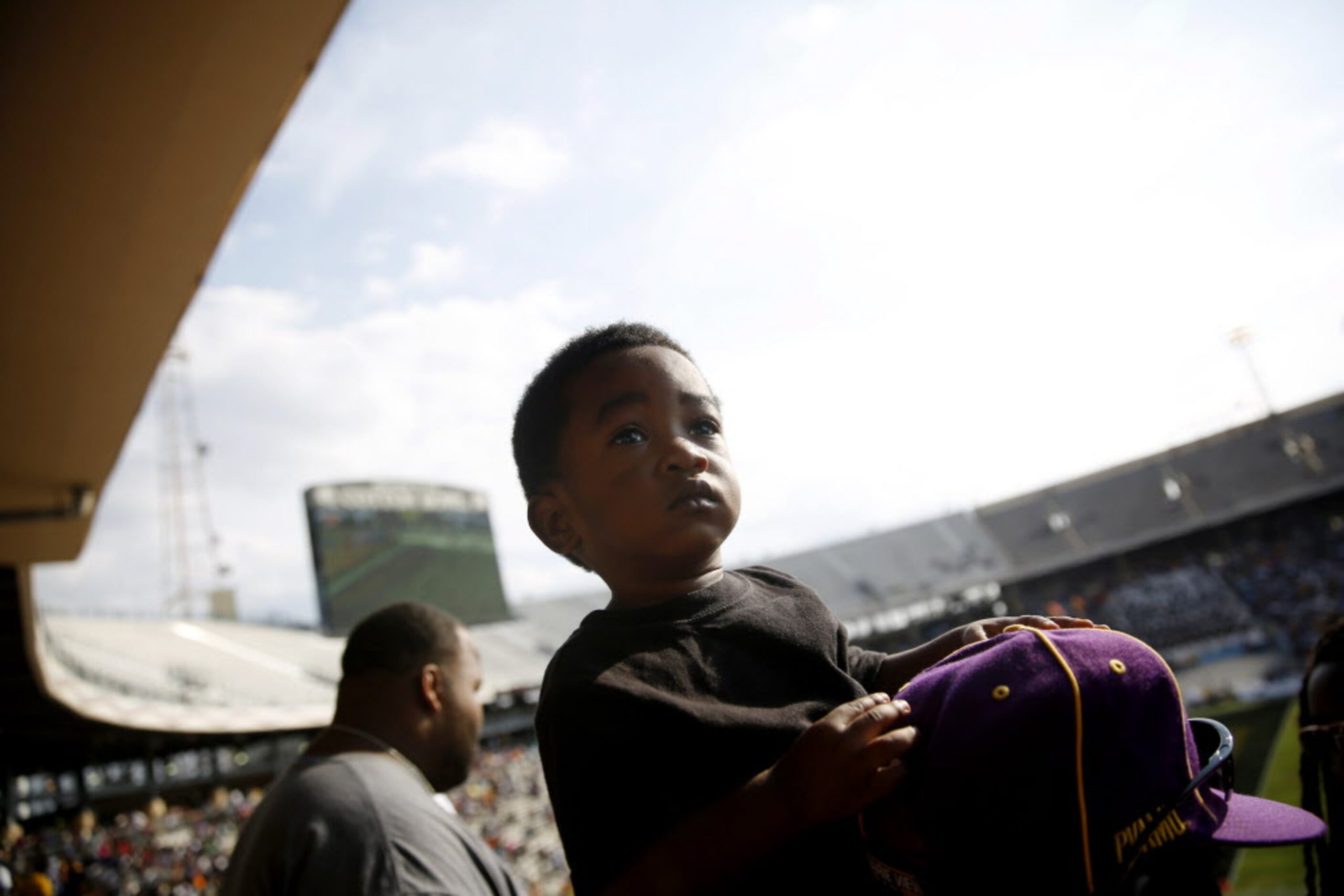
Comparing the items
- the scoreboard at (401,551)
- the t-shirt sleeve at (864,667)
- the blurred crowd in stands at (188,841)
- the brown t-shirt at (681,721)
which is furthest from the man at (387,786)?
the scoreboard at (401,551)

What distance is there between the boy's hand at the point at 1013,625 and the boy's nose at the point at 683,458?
0.48 m

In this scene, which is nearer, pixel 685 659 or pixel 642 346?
pixel 685 659

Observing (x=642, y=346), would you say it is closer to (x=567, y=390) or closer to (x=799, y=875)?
(x=567, y=390)

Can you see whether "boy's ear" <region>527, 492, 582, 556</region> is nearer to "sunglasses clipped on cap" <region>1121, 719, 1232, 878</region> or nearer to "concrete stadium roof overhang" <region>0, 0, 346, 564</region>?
"sunglasses clipped on cap" <region>1121, 719, 1232, 878</region>

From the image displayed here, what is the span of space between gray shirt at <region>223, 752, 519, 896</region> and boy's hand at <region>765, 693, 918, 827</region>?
1296 millimetres

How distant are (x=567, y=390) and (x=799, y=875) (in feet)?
2.61

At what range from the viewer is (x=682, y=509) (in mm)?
1122

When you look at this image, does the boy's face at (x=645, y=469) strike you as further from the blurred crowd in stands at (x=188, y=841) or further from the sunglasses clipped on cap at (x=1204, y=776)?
the blurred crowd in stands at (x=188, y=841)

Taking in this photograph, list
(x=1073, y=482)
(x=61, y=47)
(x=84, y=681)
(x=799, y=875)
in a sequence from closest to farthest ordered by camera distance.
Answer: (x=799, y=875) < (x=61, y=47) < (x=84, y=681) < (x=1073, y=482)

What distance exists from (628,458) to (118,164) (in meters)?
2.26

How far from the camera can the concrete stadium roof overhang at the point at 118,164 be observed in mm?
1967

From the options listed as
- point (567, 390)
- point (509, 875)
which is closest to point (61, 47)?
point (567, 390)

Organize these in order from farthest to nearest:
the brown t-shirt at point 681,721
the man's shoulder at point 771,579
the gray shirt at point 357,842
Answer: the gray shirt at point 357,842
the man's shoulder at point 771,579
the brown t-shirt at point 681,721

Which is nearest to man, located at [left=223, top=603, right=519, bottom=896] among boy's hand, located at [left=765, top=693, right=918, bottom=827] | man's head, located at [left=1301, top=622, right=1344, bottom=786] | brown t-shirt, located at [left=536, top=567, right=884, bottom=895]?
brown t-shirt, located at [left=536, top=567, right=884, bottom=895]
